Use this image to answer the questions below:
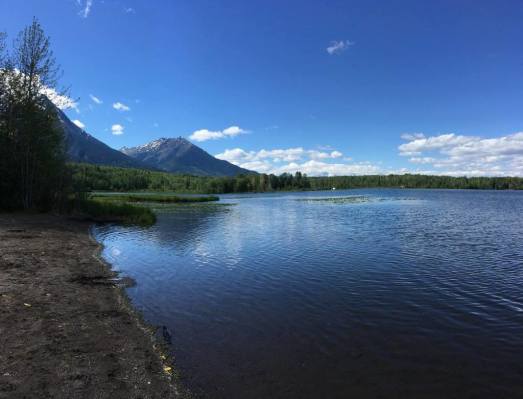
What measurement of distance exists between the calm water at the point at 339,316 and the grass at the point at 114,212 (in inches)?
893

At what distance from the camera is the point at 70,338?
1085 cm

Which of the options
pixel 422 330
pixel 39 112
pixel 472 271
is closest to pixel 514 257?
pixel 472 271

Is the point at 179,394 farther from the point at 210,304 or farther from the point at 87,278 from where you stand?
the point at 87,278

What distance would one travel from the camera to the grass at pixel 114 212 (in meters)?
51.7

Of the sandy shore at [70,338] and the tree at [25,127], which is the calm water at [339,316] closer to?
the sandy shore at [70,338]

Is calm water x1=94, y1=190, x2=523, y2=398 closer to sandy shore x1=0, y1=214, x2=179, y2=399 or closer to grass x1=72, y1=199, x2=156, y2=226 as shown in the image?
sandy shore x1=0, y1=214, x2=179, y2=399

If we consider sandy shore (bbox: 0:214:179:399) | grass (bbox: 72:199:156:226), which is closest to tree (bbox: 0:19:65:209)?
grass (bbox: 72:199:156:226)

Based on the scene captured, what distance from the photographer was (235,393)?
9.23 m

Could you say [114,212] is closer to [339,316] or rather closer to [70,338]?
[70,338]

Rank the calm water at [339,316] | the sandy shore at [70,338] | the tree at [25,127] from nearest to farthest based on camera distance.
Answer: the sandy shore at [70,338], the calm water at [339,316], the tree at [25,127]

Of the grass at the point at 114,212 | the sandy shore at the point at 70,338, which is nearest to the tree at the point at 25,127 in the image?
the grass at the point at 114,212

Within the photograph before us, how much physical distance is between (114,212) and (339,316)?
49.4 meters

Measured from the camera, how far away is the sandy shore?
838 centimetres

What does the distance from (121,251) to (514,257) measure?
107 feet
